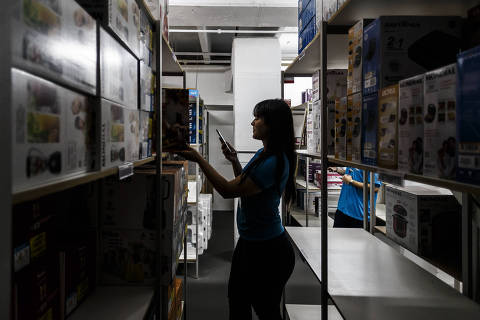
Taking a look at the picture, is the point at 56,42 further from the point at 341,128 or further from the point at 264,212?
the point at 264,212

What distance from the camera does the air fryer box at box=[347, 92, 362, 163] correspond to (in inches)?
50.6

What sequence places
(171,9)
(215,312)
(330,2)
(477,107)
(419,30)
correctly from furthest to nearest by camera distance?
(171,9) → (215,312) → (330,2) → (419,30) → (477,107)

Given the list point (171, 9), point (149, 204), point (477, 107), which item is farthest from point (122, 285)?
point (171, 9)

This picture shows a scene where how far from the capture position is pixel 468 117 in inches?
28.0

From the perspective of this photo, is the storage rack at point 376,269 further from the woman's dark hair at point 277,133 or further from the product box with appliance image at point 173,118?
the product box with appliance image at point 173,118

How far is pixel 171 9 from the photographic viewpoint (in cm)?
342

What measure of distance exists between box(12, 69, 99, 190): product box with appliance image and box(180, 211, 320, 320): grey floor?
223 cm

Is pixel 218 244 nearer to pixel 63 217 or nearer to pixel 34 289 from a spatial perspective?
pixel 63 217

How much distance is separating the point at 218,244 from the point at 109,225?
3.48 meters

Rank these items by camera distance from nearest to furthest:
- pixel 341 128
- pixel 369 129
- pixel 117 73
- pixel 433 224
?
1. pixel 117 73
2. pixel 369 129
3. pixel 341 128
4. pixel 433 224

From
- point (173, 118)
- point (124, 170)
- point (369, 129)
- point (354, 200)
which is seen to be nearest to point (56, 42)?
point (124, 170)

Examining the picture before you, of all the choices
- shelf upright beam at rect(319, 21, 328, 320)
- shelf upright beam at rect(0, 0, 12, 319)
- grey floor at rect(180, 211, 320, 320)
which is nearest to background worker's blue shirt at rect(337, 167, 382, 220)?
grey floor at rect(180, 211, 320, 320)

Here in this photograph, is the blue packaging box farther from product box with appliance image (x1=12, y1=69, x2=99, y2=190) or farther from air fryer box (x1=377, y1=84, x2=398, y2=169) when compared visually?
product box with appliance image (x1=12, y1=69, x2=99, y2=190)

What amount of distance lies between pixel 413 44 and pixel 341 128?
47 cm
